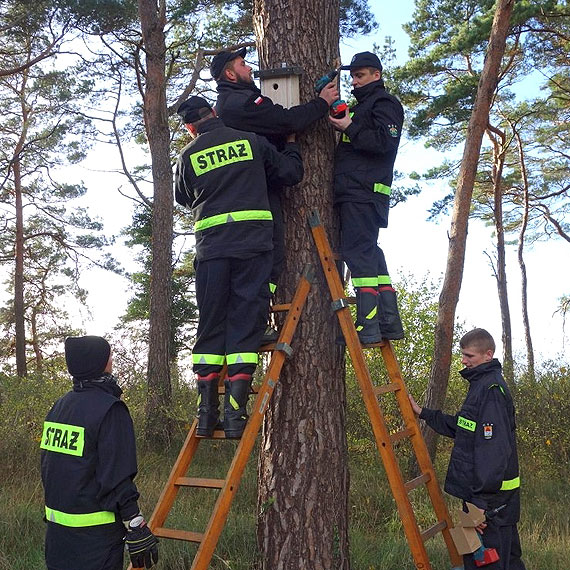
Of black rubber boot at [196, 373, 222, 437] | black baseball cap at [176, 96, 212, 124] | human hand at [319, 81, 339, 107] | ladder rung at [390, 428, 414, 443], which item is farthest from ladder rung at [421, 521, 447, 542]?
black baseball cap at [176, 96, 212, 124]

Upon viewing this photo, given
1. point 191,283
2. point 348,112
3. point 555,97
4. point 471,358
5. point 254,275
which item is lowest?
point 471,358

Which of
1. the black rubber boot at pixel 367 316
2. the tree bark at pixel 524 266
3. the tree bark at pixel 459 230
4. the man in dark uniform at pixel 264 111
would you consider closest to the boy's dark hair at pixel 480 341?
the black rubber boot at pixel 367 316

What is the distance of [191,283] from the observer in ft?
73.2

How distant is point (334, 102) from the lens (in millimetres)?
3977

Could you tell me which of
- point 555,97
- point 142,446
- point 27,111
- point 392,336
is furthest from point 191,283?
point 392,336

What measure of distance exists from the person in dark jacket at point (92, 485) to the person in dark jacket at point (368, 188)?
158cm

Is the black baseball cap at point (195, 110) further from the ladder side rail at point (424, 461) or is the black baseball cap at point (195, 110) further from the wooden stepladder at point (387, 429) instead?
the ladder side rail at point (424, 461)

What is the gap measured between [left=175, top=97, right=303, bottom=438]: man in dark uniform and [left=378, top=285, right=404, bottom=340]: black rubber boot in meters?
0.83

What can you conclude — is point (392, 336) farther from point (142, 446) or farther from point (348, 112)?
point (142, 446)

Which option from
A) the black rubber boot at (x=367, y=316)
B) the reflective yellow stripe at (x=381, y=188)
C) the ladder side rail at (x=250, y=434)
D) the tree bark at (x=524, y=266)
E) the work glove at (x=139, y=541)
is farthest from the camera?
the tree bark at (x=524, y=266)

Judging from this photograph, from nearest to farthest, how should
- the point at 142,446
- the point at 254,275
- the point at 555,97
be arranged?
the point at 254,275, the point at 142,446, the point at 555,97

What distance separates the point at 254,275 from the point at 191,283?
1891cm

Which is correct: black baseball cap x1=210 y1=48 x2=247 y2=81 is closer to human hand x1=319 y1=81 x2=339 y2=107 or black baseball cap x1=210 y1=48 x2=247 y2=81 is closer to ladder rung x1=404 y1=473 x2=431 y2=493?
human hand x1=319 y1=81 x2=339 y2=107

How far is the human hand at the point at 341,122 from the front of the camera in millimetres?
3926
